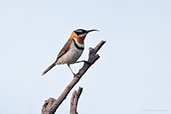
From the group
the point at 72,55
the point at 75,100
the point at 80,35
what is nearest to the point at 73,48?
the point at 72,55

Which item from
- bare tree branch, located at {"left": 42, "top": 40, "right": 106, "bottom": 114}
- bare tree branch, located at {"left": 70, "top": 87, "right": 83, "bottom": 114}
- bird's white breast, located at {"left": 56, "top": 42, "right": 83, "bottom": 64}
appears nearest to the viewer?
bare tree branch, located at {"left": 70, "top": 87, "right": 83, "bottom": 114}

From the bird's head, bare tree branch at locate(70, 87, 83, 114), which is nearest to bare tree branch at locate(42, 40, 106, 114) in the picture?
bare tree branch at locate(70, 87, 83, 114)

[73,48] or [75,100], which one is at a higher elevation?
[73,48]

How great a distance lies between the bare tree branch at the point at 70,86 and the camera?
520 cm

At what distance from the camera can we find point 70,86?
5461mm

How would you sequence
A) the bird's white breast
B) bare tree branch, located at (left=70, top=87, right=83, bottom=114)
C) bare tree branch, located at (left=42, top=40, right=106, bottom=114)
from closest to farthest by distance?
1. bare tree branch, located at (left=70, top=87, right=83, bottom=114)
2. bare tree branch, located at (left=42, top=40, right=106, bottom=114)
3. the bird's white breast

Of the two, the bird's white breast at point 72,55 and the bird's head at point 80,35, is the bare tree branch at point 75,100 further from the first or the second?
the bird's head at point 80,35

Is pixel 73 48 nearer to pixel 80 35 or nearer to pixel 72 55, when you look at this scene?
pixel 72 55

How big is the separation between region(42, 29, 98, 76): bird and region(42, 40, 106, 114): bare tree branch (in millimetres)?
1309

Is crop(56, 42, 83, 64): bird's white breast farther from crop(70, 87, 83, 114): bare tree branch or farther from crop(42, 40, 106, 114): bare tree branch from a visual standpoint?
crop(70, 87, 83, 114): bare tree branch

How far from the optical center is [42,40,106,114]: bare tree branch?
520cm

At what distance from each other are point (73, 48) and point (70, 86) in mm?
2092

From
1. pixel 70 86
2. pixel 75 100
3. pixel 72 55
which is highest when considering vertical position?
pixel 72 55

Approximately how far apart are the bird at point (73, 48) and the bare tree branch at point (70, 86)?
131 cm
